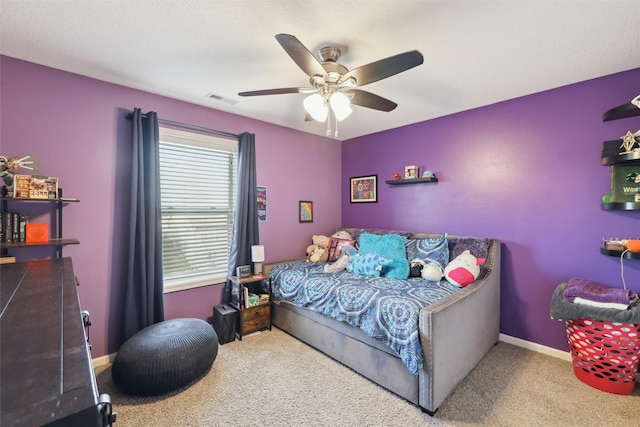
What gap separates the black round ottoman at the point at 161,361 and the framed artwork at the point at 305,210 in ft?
6.87

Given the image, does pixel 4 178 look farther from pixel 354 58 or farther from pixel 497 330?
pixel 497 330

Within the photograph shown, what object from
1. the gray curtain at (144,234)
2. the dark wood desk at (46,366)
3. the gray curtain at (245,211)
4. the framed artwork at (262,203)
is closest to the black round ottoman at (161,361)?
the gray curtain at (144,234)

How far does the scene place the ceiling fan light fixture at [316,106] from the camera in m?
1.98

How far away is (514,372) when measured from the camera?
238cm

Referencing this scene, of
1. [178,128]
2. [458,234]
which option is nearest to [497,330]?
[458,234]

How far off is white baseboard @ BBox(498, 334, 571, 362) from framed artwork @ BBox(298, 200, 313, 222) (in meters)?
2.68

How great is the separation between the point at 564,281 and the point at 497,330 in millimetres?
772

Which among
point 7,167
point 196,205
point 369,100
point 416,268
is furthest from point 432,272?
point 7,167

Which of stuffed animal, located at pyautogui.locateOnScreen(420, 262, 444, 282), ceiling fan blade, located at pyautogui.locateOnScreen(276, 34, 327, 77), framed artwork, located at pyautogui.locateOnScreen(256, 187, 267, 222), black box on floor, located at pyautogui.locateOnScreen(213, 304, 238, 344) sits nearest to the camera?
ceiling fan blade, located at pyautogui.locateOnScreen(276, 34, 327, 77)

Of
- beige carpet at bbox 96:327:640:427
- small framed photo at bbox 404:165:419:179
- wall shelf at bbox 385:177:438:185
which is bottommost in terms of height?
beige carpet at bbox 96:327:640:427

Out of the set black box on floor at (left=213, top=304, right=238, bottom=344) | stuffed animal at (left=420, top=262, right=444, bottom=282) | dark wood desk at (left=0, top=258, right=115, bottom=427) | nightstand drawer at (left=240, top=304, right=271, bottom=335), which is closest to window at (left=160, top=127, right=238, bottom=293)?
black box on floor at (left=213, top=304, right=238, bottom=344)

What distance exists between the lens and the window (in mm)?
2930

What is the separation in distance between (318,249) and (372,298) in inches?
65.7

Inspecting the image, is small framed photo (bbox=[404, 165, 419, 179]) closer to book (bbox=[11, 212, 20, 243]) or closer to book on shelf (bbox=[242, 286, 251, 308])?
book on shelf (bbox=[242, 286, 251, 308])
